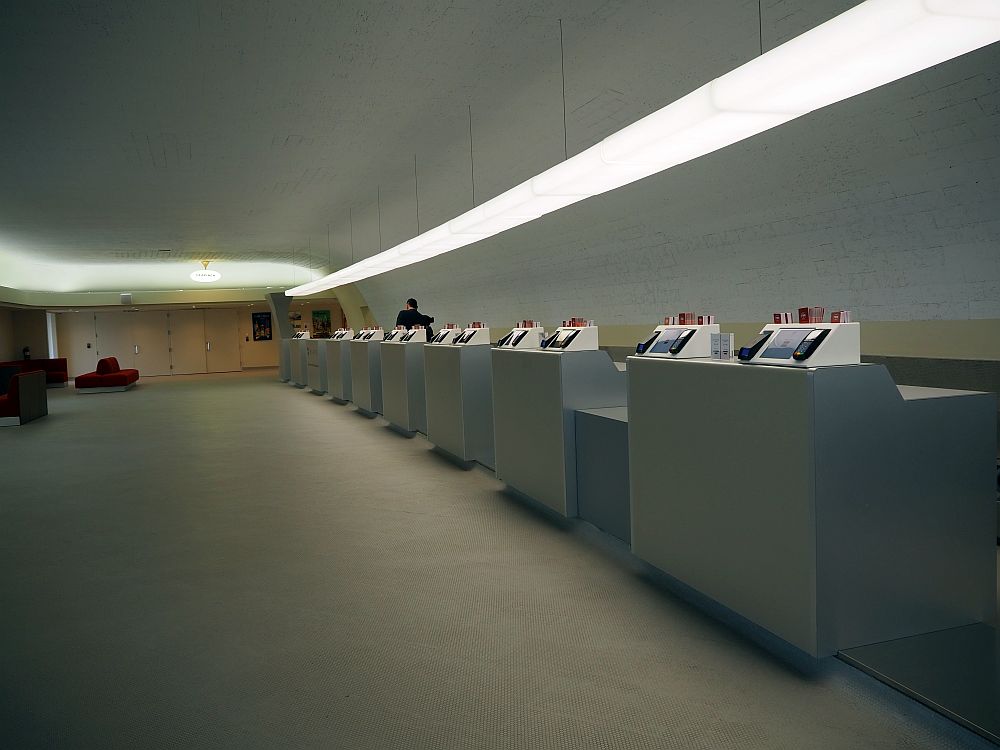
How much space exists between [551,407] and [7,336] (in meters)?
21.0

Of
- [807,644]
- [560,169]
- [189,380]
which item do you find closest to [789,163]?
[560,169]

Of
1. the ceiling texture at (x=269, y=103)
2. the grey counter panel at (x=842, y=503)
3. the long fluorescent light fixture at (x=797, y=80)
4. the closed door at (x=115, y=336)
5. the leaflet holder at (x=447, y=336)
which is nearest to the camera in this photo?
the long fluorescent light fixture at (x=797, y=80)

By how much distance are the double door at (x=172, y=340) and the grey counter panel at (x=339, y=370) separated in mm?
14068

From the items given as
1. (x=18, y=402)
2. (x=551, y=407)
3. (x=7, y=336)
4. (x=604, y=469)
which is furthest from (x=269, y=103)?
(x=7, y=336)

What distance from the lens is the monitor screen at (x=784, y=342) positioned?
3.03 meters

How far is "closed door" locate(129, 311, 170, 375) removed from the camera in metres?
25.7

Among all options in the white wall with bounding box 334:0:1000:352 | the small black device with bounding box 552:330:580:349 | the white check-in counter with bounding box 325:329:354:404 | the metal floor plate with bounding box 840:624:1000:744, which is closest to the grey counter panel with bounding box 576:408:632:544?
the small black device with bounding box 552:330:580:349

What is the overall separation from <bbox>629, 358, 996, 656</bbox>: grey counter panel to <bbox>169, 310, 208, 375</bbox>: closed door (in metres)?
26.1

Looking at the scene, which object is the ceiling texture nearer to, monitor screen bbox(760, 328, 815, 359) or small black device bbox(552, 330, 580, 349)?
small black device bbox(552, 330, 580, 349)

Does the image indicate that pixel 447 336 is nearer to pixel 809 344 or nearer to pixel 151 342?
pixel 809 344

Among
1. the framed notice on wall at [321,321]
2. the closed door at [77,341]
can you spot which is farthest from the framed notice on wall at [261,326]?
the closed door at [77,341]

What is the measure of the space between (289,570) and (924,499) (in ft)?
10.9

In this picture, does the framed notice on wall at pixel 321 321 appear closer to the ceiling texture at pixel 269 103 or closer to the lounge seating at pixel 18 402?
the ceiling texture at pixel 269 103

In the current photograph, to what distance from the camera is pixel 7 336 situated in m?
20.5
